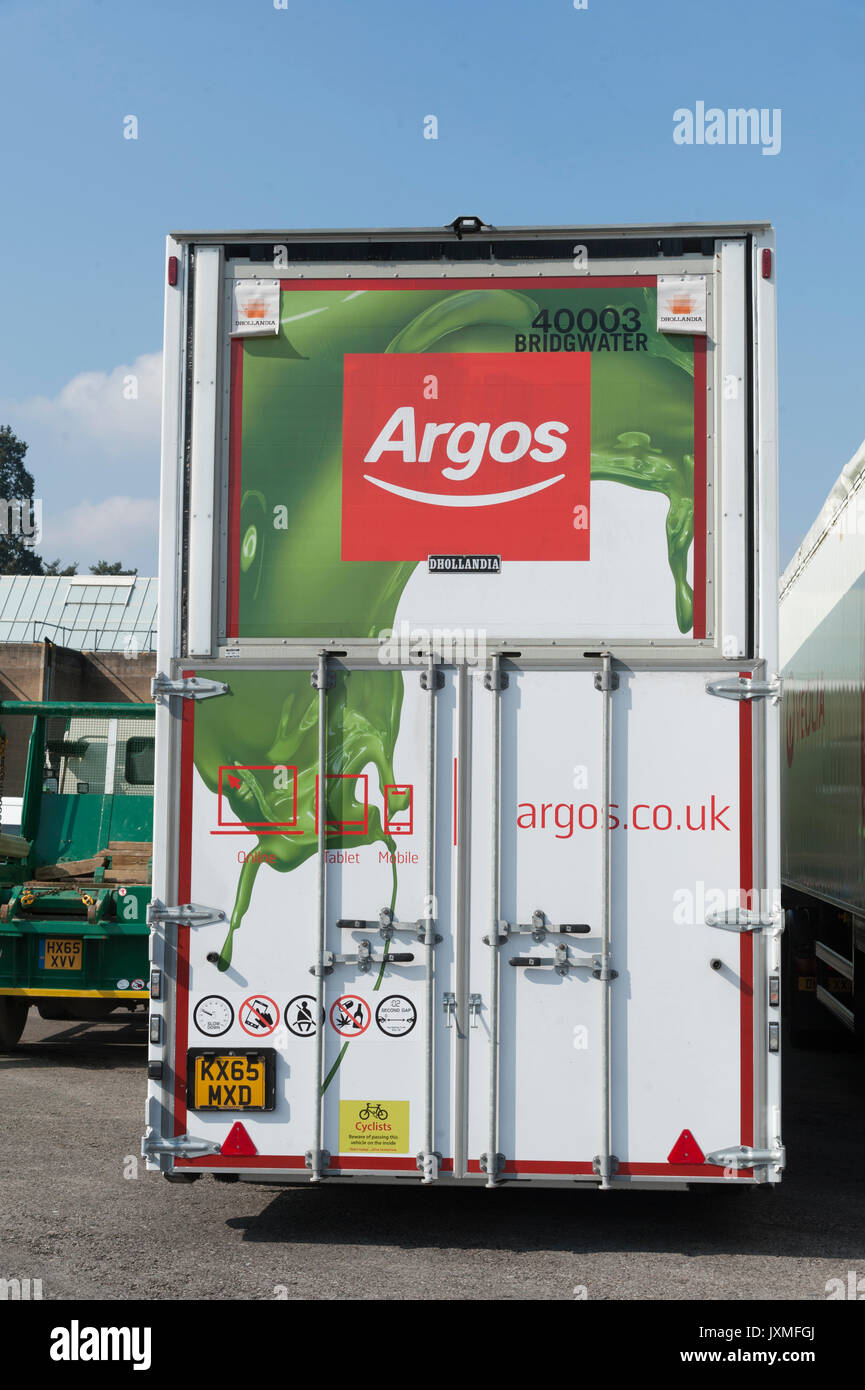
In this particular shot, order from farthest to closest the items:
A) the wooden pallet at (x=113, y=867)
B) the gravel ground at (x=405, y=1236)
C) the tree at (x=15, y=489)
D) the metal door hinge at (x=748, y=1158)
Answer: the tree at (x=15, y=489), the wooden pallet at (x=113, y=867), the metal door hinge at (x=748, y=1158), the gravel ground at (x=405, y=1236)

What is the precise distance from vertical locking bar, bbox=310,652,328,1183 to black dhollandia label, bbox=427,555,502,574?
2.04ft

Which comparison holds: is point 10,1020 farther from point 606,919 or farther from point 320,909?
point 606,919

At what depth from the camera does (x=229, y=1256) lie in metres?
5.79

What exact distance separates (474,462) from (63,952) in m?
6.40

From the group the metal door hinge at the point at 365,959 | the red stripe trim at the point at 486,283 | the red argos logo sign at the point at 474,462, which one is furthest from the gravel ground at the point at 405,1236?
the red stripe trim at the point at 486,283

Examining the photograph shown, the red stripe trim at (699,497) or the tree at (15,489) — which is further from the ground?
the tree at (15,489)

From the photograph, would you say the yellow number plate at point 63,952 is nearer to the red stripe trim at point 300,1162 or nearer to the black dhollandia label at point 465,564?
the red stripe trim at point 300,1162

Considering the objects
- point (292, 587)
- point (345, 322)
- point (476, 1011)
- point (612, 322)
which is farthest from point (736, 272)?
point (476, 1011)

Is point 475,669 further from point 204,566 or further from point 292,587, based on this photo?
point 204,566

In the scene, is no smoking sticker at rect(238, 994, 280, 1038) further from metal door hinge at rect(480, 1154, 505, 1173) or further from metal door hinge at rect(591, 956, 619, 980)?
metal door hinge at rect(591, 956, 619, 980)

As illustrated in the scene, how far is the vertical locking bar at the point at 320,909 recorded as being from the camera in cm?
570

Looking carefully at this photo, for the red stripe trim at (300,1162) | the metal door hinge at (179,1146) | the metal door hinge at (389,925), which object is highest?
the metal door hinge at (389,925)

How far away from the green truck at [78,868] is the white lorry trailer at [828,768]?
5332 mm
